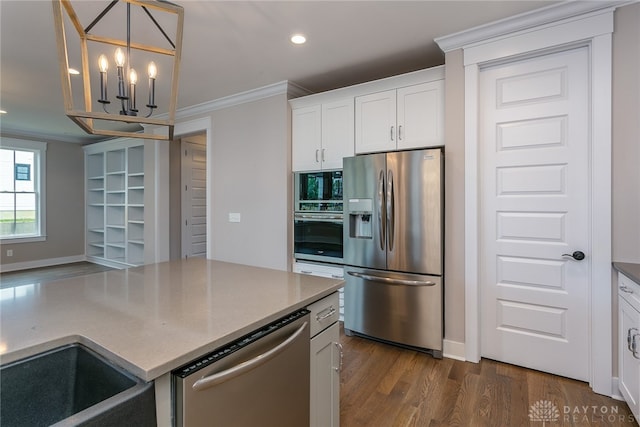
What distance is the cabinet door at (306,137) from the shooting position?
11.4ft

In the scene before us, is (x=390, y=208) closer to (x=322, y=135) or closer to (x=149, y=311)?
(x=322, y=135)

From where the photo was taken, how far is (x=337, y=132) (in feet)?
10.9

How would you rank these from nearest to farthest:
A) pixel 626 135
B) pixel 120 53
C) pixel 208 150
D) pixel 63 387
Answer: pixel 63 387 < pixel 120 53 < pixel 626 135 < pixel 208 150

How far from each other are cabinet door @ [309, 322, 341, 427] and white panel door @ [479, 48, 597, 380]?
159cm

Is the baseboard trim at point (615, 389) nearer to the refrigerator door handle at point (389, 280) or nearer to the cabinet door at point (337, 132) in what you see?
the refrigerator door handle at point (389, 280)

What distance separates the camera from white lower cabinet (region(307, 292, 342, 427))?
1418mm

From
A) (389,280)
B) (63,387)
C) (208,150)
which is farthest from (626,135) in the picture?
(208,150)

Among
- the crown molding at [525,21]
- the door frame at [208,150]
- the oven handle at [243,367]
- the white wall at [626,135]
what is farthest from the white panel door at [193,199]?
the white wall at [626,135]

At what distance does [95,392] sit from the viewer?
0.97 m

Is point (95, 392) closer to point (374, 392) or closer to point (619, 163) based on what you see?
point (374, 392)

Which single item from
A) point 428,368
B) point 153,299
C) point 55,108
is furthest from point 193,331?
point 55,108

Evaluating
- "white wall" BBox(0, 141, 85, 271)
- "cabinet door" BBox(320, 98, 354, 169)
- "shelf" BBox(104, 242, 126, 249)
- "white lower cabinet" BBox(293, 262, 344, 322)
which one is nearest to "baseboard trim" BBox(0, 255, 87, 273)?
"white wall" BBox(0, 141, 85, 271)

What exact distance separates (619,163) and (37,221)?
28.8 feet

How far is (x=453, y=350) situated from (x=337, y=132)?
233 cm
